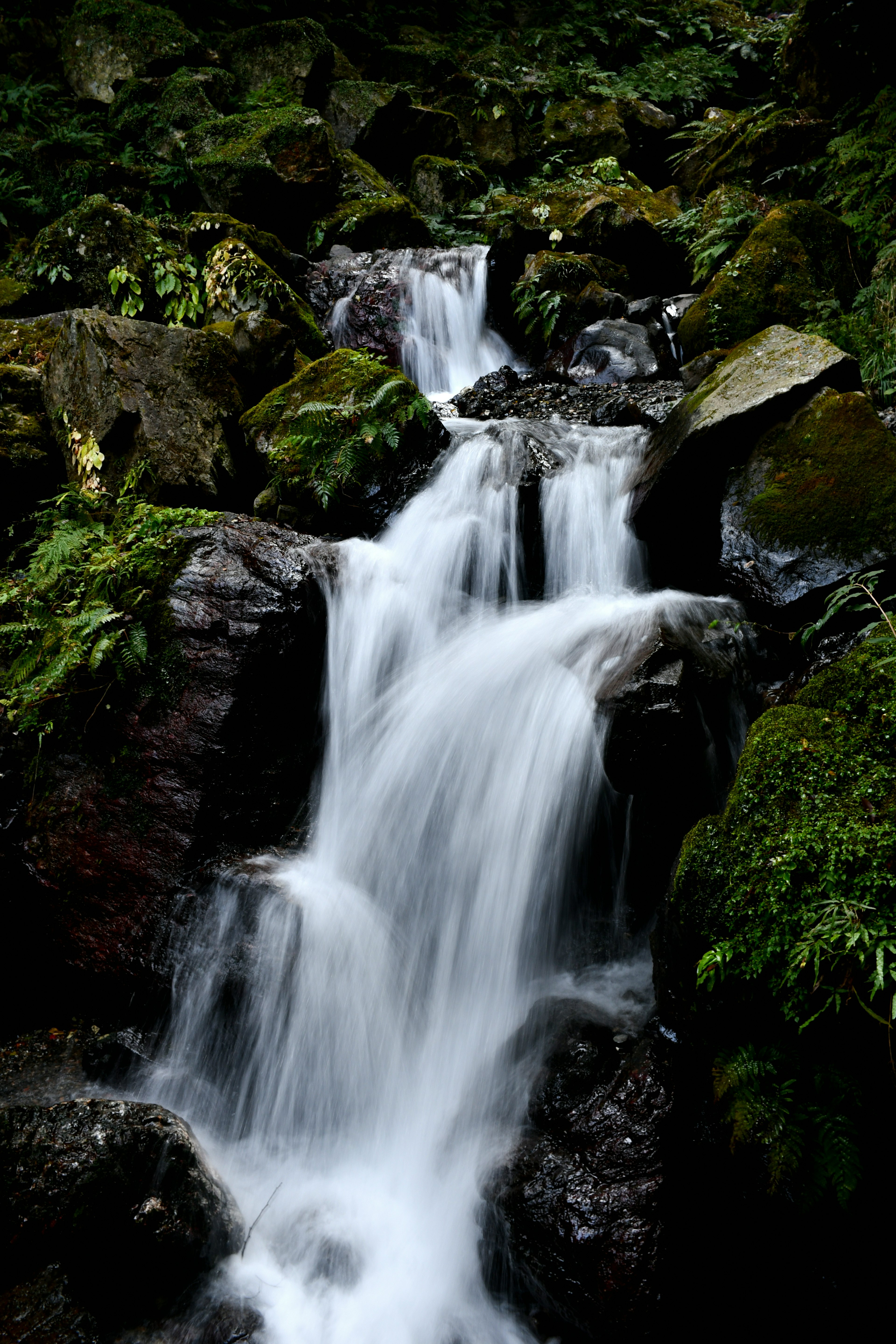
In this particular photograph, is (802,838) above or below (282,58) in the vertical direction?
below

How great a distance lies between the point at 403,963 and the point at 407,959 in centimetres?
3

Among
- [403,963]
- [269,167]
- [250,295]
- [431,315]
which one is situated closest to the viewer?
[403,963]

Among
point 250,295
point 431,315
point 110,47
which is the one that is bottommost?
point 250,295

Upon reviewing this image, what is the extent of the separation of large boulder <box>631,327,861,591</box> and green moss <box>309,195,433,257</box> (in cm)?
778

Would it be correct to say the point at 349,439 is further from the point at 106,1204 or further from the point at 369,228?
the point at 369,228

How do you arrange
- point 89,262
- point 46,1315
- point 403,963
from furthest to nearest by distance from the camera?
point 89,262 → point 403,963 → point 46,1315

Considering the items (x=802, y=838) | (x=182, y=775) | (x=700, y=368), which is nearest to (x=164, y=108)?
(x=700, y=368)

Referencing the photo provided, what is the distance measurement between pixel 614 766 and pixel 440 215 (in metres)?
12.6

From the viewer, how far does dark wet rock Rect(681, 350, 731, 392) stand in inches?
263

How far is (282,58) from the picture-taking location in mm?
13117

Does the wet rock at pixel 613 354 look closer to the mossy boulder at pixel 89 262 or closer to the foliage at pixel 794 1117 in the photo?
the mossy boulder at pixel 89 262

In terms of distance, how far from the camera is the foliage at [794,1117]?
220 cm

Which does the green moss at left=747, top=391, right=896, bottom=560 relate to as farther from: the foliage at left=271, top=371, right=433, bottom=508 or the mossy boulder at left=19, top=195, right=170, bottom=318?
the mossy boulder at left=19, top=195, right=170, bottom=318

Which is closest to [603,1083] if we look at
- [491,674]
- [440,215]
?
[491,674]
